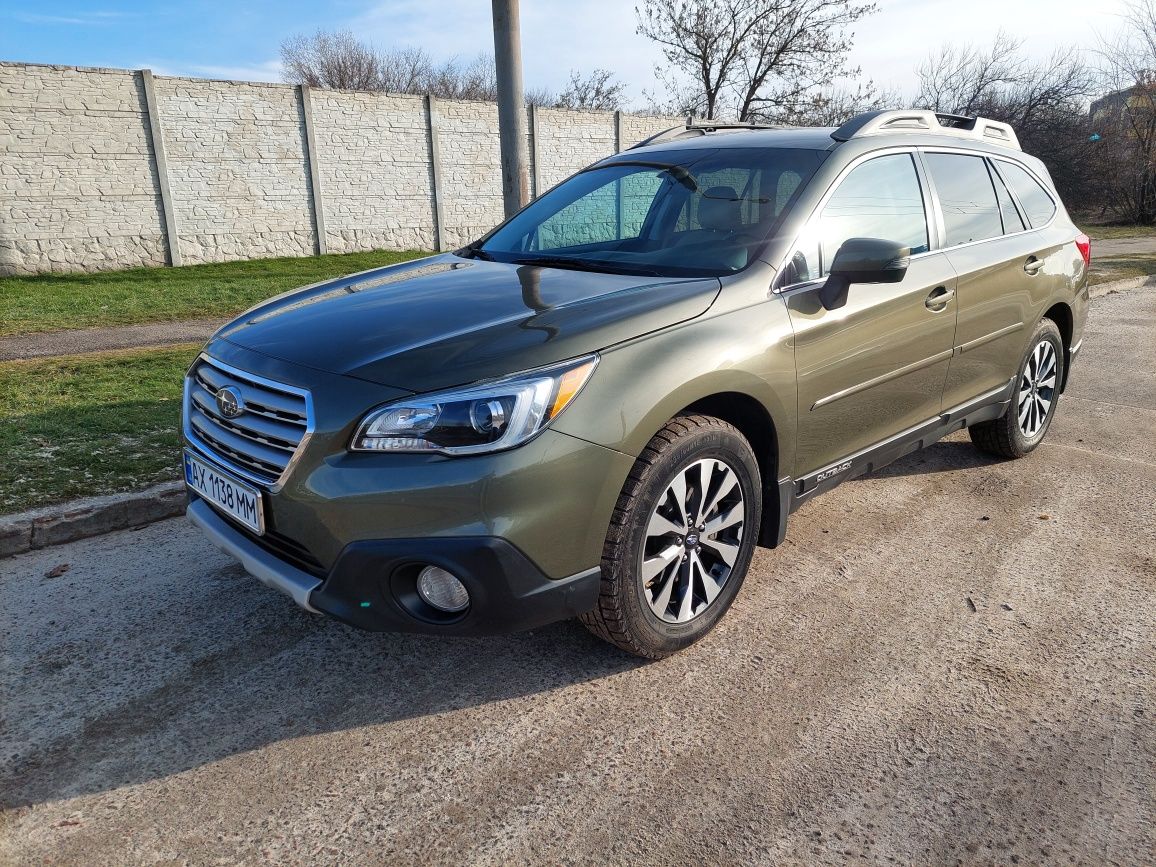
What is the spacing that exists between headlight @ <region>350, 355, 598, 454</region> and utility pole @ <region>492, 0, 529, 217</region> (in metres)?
3.89

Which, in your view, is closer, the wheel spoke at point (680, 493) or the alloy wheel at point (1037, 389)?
the wheel spoke at point (680, 493)

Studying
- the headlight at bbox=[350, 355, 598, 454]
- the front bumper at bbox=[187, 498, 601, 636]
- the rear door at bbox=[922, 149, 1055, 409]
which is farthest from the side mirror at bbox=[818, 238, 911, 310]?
the front bumper at bbox=[187, 498, 601, 636]

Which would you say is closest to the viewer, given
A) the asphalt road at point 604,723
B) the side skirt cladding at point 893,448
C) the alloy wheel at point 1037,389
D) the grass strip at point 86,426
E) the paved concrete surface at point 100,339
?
the asphalt road at point 604,723

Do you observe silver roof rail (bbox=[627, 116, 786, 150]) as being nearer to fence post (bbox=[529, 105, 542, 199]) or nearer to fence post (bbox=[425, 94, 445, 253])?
fence post (bbox=[425, 94, 445, 253])

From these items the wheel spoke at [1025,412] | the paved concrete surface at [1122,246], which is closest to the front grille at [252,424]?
the wheel spoke at [1025,412]

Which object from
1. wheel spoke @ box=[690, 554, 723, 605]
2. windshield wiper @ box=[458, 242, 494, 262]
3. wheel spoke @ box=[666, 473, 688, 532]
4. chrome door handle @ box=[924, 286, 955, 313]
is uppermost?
windshield wiper @ box=[458, 242, 494, 262]

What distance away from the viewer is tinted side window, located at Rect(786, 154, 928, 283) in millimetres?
3312

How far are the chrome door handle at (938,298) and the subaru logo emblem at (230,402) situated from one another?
9.21 feet

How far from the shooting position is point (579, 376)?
251 centimetres

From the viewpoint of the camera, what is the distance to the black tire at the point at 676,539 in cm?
264

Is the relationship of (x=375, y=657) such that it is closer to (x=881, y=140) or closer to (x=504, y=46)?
(x=881, y=140)

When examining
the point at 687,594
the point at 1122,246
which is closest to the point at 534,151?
the point at 1122,246

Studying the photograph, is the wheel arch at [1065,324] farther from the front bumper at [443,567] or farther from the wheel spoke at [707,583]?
the front bumper at [443,567]

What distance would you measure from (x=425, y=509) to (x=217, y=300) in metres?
9.91
